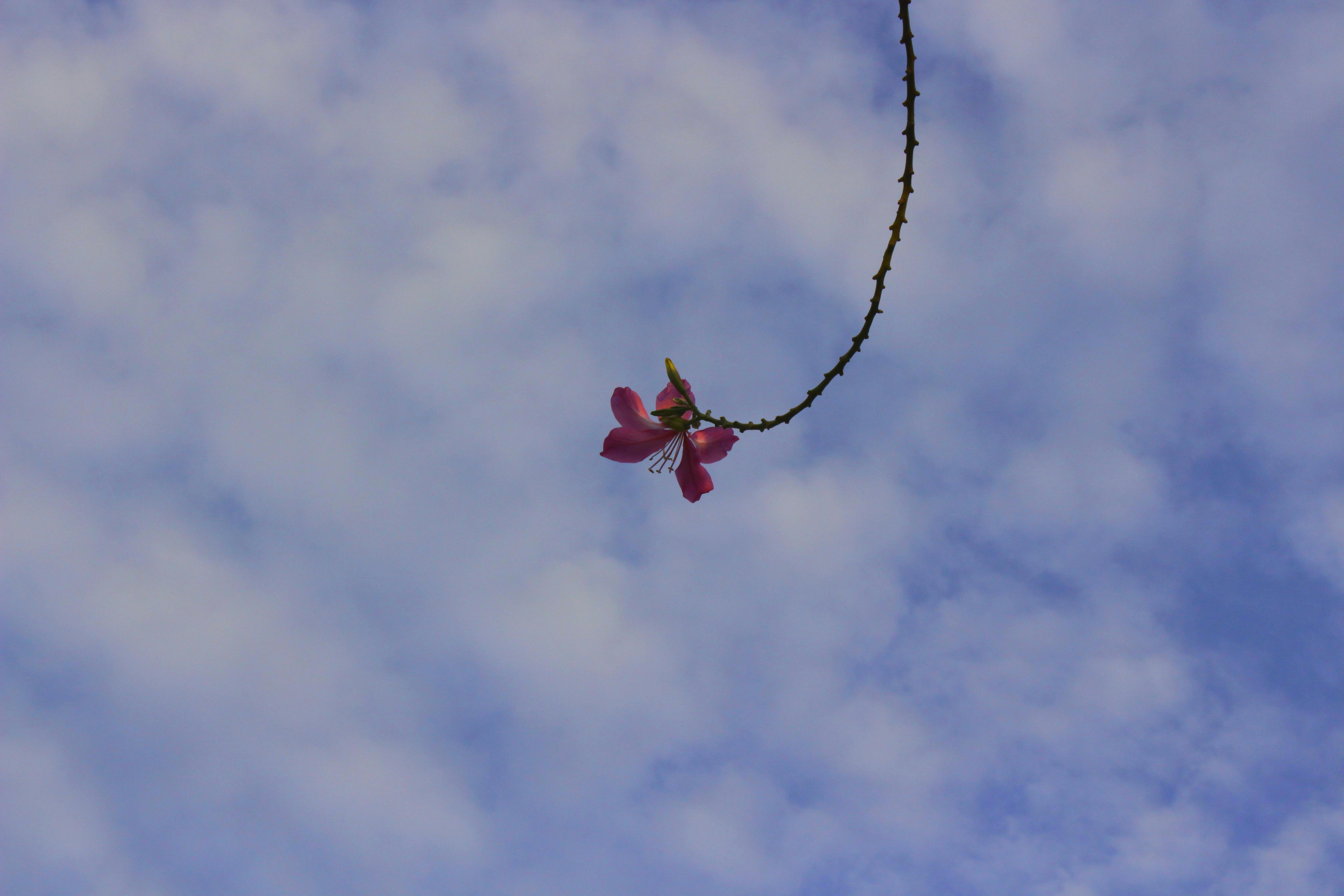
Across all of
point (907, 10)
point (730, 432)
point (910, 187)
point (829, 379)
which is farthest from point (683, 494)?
point (907, 10)

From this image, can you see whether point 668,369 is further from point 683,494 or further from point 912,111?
point 912,111
